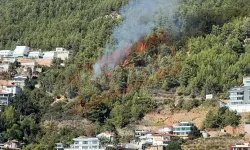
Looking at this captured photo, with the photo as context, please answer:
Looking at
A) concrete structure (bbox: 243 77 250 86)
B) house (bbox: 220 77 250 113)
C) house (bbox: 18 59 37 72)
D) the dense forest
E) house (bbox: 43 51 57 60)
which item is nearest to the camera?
house (bbox: 220 77 250 113)

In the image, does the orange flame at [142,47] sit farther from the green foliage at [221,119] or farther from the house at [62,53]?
the green foliage at [221,119]

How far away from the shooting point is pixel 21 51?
54188mm

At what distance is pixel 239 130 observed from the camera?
37.0 meters

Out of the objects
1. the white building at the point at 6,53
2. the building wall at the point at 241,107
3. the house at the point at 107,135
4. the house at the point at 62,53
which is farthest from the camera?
the white building at the point at 6,53

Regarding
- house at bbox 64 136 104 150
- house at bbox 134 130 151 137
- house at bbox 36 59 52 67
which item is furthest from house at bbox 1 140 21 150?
house at bbox 36 59 52 67

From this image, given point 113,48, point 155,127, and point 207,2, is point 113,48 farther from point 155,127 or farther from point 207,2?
point 155,127

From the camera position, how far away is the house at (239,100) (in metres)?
38.9

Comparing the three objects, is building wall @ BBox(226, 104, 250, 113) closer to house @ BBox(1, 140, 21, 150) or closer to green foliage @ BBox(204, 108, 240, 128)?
green foliage @ BBox(204, 108, 240, 128)

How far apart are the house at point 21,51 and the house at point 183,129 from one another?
18656mm

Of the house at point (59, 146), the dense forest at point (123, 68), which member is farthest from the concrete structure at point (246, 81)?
the house at point (59, 146)

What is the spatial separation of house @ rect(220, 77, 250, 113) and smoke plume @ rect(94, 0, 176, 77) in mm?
9624

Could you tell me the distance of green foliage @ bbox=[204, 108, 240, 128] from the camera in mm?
37125

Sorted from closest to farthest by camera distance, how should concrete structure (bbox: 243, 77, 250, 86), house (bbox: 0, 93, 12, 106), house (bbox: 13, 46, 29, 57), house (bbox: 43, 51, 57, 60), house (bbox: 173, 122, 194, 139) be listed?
house (bbox: 173, 122, 194, 139) < concrete structure (bbox: 243, 77, 250, 86) < house (bbox: 0, 93, 12, 106) < house (bbox: 43, 51, 57, 60) < house (bbox: 13, 46, 29, 57)

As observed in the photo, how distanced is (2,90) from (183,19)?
12.4 metres
